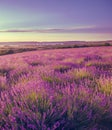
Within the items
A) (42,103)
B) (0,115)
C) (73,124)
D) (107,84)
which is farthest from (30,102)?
(107,84)

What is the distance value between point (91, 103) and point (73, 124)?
0.43 metres

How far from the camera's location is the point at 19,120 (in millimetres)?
3514

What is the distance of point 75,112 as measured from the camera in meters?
3.58

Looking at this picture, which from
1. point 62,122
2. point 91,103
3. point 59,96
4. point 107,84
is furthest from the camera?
point 107,84

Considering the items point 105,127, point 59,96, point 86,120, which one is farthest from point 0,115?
point 105,127

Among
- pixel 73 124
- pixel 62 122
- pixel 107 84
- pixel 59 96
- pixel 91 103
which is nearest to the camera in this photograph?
pixel 62 122

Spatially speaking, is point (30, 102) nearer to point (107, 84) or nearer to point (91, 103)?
point (91, 103)

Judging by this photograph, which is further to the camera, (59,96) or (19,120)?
(59,96)

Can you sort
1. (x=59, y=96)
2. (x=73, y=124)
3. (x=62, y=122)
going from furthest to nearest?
(x=59, y=96)
(x=73, y=124)
(x=62, y=122)

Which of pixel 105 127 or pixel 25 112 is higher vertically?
pixel 25 112

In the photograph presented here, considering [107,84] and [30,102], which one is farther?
[107,84]

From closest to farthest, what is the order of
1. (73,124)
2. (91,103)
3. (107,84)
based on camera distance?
(73,124)
(91,103)
(107,84)

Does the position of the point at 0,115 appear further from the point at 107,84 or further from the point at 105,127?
the point at 107,84

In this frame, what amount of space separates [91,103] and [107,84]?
48.7 inches
